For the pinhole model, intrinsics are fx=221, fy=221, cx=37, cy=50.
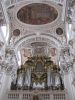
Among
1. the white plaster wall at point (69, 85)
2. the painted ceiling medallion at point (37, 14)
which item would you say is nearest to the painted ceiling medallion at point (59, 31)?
the painted ceiling medallion at point (37, 14)

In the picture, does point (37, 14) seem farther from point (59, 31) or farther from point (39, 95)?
point (39, 95)

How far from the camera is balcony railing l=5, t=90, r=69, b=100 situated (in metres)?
17.4

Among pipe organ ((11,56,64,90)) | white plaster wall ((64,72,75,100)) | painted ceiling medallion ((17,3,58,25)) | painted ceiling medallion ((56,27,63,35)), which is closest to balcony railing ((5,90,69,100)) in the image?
white plaster wall ((64,72,75,100))

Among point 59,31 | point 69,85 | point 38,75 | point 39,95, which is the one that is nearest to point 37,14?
point 59,31

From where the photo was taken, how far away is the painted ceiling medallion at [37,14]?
1984 cm

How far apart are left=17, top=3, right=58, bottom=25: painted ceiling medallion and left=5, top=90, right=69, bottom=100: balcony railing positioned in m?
6.86

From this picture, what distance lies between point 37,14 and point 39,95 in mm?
7703

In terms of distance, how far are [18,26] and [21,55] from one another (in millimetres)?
4552

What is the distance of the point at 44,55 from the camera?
2408 cm

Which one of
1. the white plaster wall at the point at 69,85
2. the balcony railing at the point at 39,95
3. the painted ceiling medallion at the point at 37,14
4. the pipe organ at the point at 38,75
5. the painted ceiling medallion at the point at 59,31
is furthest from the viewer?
the painted ceiling medallion at the point at 59,31

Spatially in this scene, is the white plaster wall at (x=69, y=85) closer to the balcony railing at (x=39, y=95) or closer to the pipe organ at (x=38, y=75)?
the balcony railing at (x=39, y=95)

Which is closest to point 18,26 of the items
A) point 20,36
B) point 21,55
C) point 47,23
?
point 20,36

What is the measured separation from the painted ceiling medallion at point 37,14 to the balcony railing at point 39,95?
6.86 meters

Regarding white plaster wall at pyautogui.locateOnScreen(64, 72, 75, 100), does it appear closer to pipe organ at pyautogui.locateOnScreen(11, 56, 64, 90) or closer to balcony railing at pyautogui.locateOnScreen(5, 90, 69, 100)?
balcony railing at pyautogui.locateOnScreen(5, 90, 69, 100)
